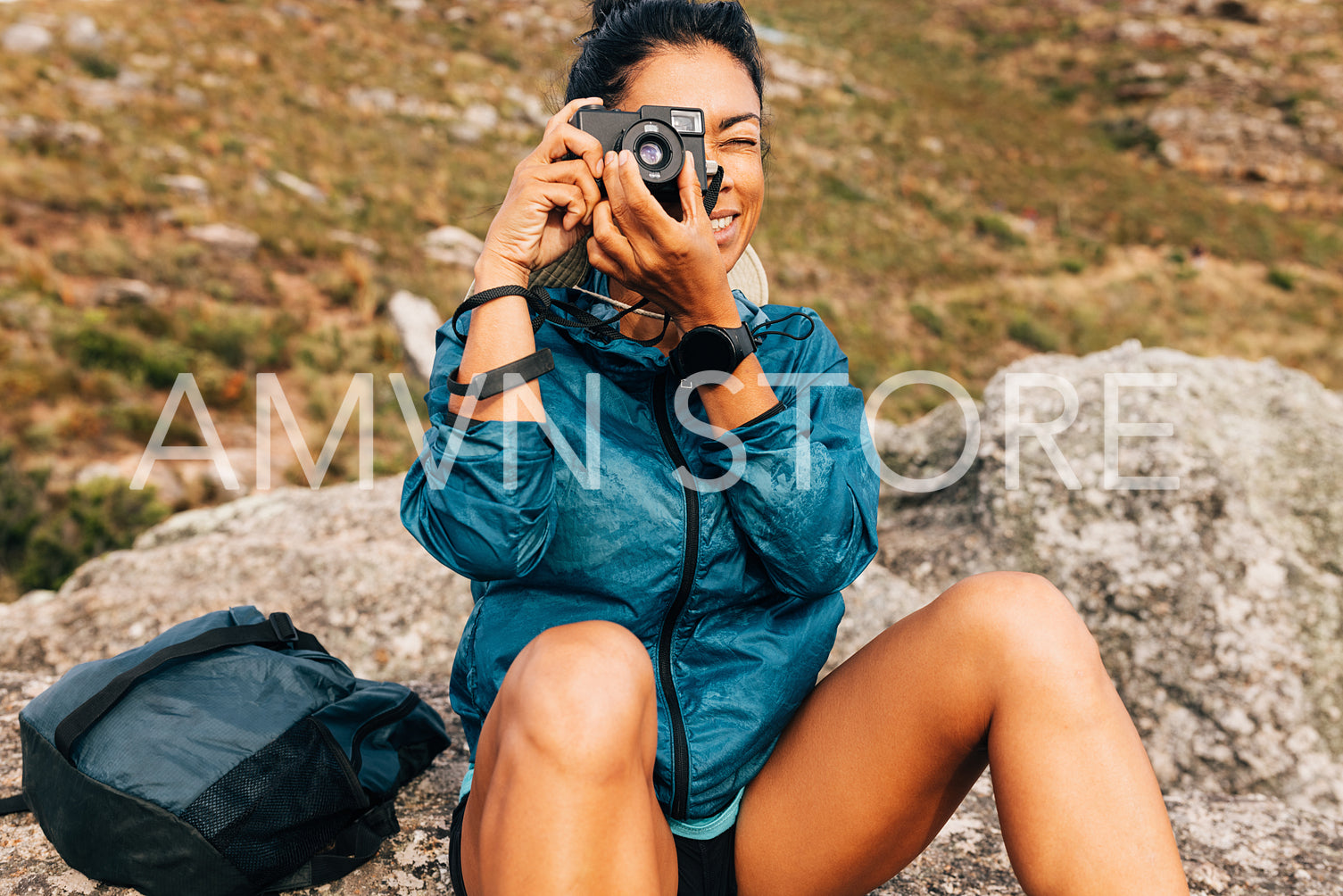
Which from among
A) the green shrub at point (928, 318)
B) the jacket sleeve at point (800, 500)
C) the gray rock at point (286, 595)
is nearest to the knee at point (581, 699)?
the jacket sleeve at point (800, 500)

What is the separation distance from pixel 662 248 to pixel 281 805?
1196mm

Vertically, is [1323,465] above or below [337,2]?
below

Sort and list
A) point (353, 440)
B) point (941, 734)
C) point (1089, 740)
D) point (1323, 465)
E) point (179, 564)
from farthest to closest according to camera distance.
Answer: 1. point (353, 440)
2. point (179, 564)
3. point (1323, 465)
4. point (941, 734)
5. point (1089, 740)

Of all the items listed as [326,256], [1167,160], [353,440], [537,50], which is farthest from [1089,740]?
[1167,160]

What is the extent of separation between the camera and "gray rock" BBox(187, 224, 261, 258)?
9656 mm

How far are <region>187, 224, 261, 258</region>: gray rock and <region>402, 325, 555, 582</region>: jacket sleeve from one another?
10.1m

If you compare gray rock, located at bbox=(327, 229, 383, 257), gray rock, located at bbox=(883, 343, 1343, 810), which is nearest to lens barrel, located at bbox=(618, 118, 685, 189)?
gray rock, located at bbox=(883, 343, 1343, 810)

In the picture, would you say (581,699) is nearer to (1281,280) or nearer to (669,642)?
(669,642)

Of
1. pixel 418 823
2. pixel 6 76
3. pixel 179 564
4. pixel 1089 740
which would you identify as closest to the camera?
pixel 1089 740

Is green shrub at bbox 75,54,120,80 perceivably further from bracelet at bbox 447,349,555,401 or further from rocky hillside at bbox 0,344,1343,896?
bracelet at bbox 447,349,555,401

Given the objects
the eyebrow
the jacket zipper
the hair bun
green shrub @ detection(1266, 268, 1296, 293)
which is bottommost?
green shrub @ detection(1266, 268, 1296, 293)

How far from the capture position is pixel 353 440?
23.0ft

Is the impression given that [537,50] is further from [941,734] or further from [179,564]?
[941,734]

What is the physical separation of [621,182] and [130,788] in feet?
4.29
